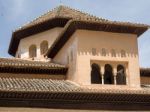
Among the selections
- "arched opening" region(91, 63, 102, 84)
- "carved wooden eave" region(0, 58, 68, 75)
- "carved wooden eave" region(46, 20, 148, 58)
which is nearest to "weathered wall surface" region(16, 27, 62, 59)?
"carved wooden eave" region(46, 20, 148, 58)

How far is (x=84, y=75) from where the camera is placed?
12.9 meters

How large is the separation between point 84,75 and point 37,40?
5.14 metres

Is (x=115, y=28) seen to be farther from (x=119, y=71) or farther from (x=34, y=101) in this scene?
(x=34, y=101)

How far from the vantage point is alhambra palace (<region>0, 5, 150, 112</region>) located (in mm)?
11578

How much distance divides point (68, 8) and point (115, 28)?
5681 millimetres

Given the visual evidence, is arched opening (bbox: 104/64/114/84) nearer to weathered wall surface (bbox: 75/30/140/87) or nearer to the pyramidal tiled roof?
weathered wall surface (bbox: 75/30/140/87)

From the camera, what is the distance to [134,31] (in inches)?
539

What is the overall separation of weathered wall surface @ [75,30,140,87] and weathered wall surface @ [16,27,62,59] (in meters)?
3.74

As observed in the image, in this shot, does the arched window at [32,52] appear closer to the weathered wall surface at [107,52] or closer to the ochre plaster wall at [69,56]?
the ochre plaster wall at [69,56]

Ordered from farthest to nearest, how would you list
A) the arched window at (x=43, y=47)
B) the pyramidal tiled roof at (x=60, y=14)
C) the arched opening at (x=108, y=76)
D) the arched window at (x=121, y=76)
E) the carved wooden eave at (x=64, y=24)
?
1. the arched window at (x=43, y=47)
2. the pyramidal tiled roof at (x=60, y=14)
3. the arched opening at (x=108, y=76)
4. the arched window at (x=121, y=76)
5. the carved wooden eave at (x=64, y=24)

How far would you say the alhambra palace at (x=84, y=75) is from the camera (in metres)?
11.6

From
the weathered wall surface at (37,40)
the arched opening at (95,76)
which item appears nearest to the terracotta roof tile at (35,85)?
the arched opening at (95,76)

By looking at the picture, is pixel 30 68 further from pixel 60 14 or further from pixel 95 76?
pixel 60 14

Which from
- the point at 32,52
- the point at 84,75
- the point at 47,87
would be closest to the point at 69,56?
the point at 84,75
